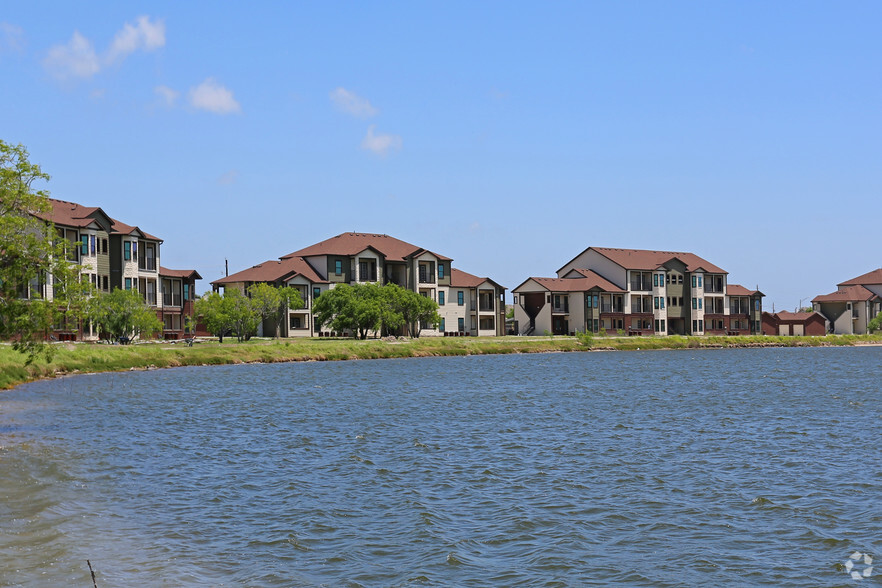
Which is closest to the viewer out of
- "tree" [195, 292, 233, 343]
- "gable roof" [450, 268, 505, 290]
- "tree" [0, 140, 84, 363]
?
"tree" [0, 140, 84, 363]

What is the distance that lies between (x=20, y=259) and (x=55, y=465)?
23.6ft

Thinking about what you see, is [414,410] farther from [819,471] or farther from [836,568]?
[836,568]

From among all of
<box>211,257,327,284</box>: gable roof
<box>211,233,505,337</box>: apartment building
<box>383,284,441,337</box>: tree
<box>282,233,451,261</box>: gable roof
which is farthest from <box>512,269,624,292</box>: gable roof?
<box>211,257,327,284</box>: gable roof

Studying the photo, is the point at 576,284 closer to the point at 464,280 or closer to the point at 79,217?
the point at 464,280

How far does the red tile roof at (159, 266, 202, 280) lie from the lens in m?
86.5

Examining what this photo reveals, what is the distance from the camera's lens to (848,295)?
14475 cm

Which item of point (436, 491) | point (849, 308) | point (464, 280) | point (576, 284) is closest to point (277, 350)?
point (464, 280)

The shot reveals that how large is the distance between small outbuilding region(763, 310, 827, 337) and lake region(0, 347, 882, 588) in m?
102

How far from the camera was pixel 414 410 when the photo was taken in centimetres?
3669

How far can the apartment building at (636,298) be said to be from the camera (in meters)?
116

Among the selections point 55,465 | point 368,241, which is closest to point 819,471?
point 55,465

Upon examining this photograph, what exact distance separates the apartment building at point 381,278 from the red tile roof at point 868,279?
7296cm

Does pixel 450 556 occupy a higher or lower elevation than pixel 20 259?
lower

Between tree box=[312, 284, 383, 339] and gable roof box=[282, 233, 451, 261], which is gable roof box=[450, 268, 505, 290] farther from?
tree box=[312, 284, 383, 339]
